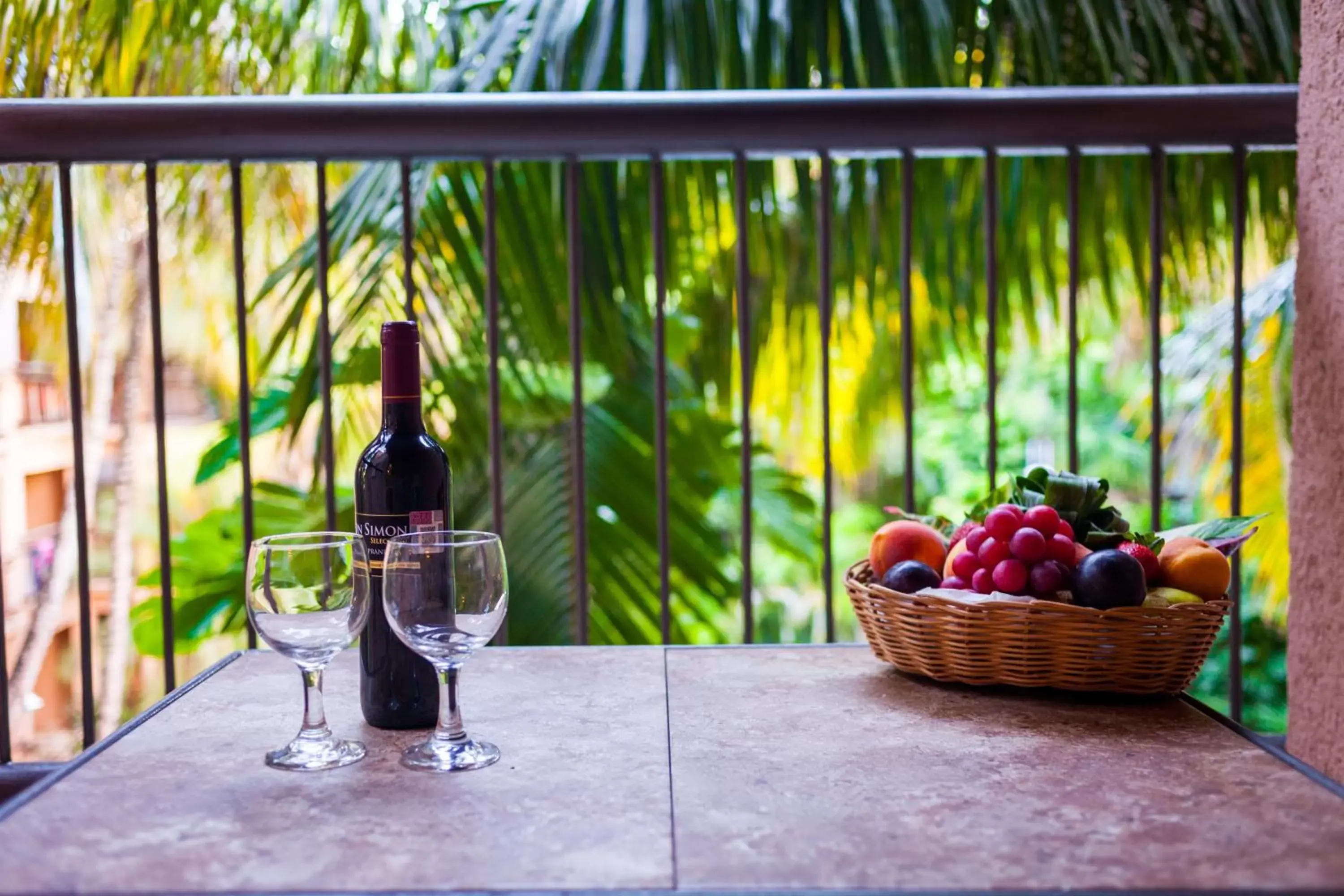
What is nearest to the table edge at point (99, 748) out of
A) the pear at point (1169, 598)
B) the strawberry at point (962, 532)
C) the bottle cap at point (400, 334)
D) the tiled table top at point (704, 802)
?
the tiled table top at point (704, 802)

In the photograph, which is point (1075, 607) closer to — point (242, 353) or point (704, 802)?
point (704, 802)

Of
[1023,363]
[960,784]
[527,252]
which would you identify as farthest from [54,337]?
[1023,363]

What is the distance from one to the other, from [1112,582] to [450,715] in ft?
1.62

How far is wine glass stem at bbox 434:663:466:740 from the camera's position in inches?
30.7

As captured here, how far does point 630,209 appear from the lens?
2088mm

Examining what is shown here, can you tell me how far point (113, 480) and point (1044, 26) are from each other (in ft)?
25.1

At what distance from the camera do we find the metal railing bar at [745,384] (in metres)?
1.42

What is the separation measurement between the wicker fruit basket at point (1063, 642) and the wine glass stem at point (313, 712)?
450 mm

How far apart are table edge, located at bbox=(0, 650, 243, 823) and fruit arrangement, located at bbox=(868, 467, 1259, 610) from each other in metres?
0.58

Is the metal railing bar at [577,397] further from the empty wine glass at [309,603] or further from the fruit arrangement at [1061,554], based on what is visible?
the empty wine glass at [309,603]

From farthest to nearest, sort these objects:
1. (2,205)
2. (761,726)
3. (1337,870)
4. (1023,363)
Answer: (1023,363) → (2,205) → (761,726) → (1337,870)

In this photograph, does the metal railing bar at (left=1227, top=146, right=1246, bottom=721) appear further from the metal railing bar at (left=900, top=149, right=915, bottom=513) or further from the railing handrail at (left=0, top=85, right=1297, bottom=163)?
the metal railing bar at (left=900, top=149, right=915, bottom=513)

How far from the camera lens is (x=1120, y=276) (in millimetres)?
2941

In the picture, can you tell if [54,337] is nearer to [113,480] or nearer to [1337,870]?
[113,480]
